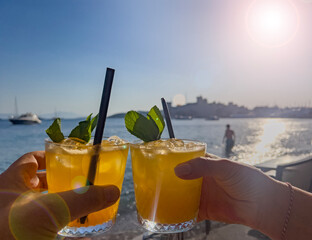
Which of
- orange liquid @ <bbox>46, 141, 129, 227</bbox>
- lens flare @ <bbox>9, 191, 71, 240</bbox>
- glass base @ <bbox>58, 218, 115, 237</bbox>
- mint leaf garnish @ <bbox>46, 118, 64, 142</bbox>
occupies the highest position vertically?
mint leaf garnish @ <bbox>46, 118, 64, 142</bbox>

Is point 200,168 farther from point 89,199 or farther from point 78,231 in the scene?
point 78,231

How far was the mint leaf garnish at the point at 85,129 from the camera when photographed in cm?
168

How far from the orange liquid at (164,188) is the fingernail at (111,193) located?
0.66 ft

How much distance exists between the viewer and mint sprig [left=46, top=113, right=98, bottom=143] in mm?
1657

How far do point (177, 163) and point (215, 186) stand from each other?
3.02 ft

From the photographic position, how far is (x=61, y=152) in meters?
1.58

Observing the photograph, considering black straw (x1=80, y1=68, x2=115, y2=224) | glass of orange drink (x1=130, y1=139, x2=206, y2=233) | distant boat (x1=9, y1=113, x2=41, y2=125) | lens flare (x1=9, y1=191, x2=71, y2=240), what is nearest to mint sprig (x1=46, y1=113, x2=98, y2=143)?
black straw (x1=80, y1=68, x2=115, y2=224)

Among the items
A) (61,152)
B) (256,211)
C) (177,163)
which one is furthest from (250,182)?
(61,152)

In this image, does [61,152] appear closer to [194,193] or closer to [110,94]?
[110,94]

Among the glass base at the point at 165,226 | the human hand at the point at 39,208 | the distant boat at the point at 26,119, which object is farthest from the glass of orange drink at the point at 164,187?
the distant boat at the point at 26,119

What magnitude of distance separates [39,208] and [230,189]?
1.43 m

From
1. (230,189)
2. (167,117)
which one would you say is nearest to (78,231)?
(167,117)

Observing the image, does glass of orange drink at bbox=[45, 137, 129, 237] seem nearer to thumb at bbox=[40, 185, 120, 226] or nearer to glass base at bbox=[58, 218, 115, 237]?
glass base at bbox=[58, 218, 115, 237]

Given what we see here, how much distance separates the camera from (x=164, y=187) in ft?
5.36
